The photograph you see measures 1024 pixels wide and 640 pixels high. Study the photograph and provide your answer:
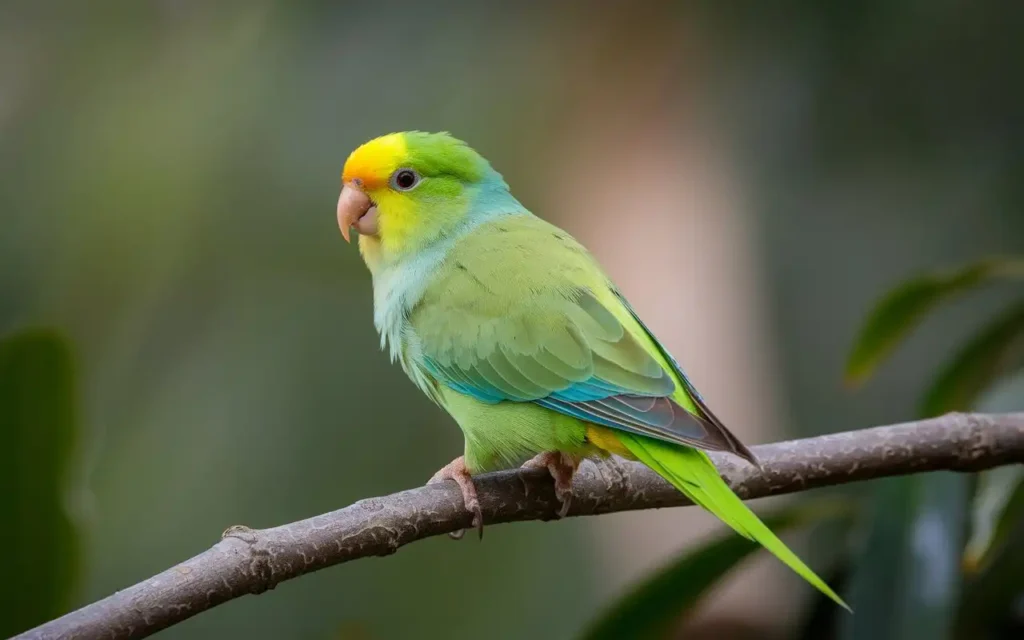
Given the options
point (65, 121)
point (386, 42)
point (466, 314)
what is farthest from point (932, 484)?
point (65, 121)

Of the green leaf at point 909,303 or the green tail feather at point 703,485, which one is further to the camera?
the green leaf at point 909,303

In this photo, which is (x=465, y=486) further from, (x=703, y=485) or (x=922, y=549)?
(x=922, y=549)

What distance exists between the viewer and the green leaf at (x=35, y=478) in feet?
6.17

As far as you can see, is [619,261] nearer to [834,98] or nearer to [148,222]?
[834,98]

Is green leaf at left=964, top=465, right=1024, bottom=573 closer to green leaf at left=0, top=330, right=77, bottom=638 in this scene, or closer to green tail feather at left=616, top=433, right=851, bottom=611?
green tail feather at left=616, top=433, right=851, bottom=611

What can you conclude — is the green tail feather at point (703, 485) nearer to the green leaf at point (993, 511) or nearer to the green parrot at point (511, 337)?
the green parrot at point (511, 337)

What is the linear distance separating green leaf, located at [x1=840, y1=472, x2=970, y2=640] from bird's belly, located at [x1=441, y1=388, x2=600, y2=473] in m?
0.71

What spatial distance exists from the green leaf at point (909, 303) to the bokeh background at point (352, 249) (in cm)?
200

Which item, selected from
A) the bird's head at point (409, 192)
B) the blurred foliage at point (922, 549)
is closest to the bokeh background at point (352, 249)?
the blurred foliage at point (922, 549)

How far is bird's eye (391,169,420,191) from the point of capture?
7.36ft

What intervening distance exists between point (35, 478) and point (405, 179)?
0.93 m

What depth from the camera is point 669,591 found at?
2195 mm

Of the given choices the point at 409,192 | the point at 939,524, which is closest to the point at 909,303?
the point at 939,524

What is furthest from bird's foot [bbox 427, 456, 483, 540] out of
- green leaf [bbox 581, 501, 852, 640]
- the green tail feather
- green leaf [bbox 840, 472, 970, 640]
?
green leaf [bbox 840, 472, 970, 640]
